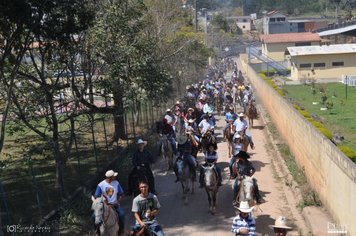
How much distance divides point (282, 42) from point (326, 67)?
25.9m

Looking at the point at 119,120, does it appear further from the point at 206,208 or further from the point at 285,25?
the point at 285,25

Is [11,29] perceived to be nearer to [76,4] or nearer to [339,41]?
[76,4]

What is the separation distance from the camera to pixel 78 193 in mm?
14102

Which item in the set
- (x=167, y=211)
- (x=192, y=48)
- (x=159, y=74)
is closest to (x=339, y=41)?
(x=192, y=48)

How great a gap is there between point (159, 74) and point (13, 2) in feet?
31.1

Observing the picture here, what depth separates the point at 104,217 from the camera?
965cm

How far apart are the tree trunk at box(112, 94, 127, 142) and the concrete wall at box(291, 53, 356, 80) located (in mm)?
37233

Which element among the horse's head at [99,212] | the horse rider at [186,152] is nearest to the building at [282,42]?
the horse rider at [186,152]

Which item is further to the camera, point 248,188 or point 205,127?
point 205,127

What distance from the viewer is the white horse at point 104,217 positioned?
959 centimetres

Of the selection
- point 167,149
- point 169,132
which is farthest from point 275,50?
point 167,149

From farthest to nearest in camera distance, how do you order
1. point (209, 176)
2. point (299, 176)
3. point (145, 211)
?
point (299, 176) < point (209, 176) < point (145, 211)

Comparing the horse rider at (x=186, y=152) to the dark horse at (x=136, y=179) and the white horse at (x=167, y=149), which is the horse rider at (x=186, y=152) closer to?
the dark horse at (x=136, y=179)

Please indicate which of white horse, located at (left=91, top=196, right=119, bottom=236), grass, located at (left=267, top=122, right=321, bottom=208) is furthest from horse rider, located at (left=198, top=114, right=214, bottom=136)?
white horse, located at (left=91, top=196, right=119, bottom=236)
